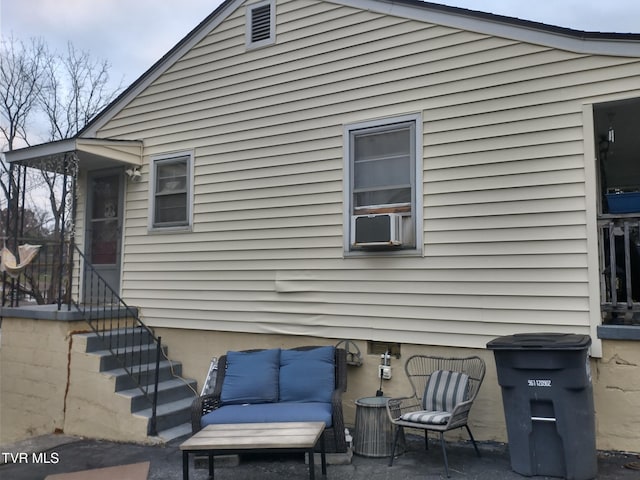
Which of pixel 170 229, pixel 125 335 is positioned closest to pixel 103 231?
pixel 170 229

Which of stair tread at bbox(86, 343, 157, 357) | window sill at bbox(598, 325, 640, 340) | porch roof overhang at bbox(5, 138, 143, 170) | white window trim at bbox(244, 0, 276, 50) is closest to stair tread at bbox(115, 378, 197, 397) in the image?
stair tread at bbox(86, 343, 157, 357)

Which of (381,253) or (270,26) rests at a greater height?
(270,26)

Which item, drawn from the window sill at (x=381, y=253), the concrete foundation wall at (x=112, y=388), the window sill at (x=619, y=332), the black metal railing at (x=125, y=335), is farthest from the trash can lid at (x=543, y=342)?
the black metal railing at (x=125, y=335)

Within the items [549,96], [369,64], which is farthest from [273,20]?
[549,96]

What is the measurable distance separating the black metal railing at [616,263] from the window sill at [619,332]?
0.60ft

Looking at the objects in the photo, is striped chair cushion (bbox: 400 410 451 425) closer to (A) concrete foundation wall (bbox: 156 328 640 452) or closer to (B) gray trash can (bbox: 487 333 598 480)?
(B) gray trash can (bbox: 487 333 598 480)

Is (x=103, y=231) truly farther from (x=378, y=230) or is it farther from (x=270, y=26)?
(x=378, y=230)

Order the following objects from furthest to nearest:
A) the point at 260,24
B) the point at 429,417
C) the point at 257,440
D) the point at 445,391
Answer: the point at 260,24 < the point at 445,391 < the point at 429,417 < the point at 257,440

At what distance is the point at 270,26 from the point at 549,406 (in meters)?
5.14

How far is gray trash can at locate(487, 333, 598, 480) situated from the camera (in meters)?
3.76

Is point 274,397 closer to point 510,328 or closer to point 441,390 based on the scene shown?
point 441,390

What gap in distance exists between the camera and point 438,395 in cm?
462

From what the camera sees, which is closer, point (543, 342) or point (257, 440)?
point (257, 440)

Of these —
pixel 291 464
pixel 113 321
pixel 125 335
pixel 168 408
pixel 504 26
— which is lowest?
pixel 291 464
